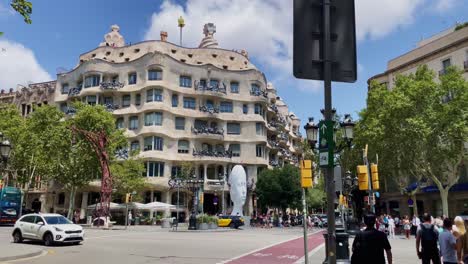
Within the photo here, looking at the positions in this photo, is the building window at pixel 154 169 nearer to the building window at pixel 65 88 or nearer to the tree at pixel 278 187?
the tree at pixel 278 187

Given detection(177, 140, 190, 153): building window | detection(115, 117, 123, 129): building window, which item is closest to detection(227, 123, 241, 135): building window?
detection(177, 140, 190, 153): building window

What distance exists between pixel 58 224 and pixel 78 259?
5.90 metres

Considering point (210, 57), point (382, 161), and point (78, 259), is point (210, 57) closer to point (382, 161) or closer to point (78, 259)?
point (382, 161)

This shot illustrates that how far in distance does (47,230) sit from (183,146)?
3459cm

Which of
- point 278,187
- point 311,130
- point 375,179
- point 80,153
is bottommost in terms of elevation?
point 375,179

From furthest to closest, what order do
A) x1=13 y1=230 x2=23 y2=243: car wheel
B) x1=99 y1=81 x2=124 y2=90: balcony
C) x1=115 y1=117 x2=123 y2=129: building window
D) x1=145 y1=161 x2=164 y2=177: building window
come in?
x1=115 y1=117 x2=123 y2=129: building window
x1=99 y1=81 x2=124 y2=90: balcony
x1=145 y1=161 x2=164 y2=177: building window
x1=13 y1=230 x2=23 y2=243: car wheel

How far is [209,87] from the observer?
5531 centimetres

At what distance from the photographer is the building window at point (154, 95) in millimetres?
52500

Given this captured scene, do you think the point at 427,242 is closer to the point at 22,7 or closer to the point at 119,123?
the point at 22,7

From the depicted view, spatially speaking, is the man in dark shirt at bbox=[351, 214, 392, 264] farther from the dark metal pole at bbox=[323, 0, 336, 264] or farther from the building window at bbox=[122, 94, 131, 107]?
the building window at bbox=[122, 94, 131, 107]

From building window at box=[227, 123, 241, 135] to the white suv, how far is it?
120 ft

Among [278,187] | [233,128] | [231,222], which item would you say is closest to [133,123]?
[233,128]

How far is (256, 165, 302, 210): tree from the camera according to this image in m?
51.6

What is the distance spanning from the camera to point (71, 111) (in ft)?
181
